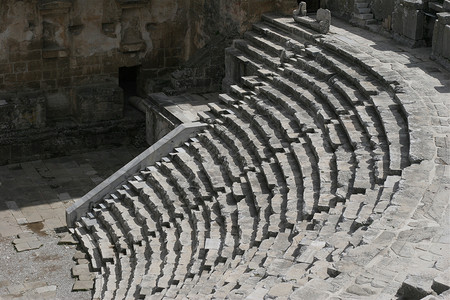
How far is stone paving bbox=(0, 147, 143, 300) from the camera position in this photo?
53.8 feet

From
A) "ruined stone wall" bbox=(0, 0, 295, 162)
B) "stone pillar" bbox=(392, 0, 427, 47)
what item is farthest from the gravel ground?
"stone pillar" bbox=(392, 0, 427, 47)

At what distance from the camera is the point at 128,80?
2444 centimetres

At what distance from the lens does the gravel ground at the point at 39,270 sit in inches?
635

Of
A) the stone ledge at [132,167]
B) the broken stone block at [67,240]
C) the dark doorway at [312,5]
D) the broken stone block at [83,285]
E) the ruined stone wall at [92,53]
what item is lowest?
the broken stone block at [83,285]

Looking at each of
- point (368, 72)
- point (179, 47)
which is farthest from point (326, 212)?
point (179, 47)

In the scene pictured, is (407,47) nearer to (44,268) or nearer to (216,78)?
(216,78)

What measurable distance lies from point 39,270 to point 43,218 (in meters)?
2.02

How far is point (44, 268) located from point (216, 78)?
22.1 ft

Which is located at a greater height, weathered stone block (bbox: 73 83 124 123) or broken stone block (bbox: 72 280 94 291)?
weathered stone block (bbox: 73 83 124 123)

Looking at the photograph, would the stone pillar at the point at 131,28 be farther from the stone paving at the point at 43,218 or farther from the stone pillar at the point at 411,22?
the stone pillar at the point at 411,22

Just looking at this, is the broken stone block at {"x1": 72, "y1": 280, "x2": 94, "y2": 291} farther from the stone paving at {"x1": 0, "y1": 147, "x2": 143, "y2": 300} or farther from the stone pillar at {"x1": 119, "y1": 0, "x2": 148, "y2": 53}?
the stone pillar at {"x1": 119, "y1": 0, "x2": 148, "y2": 53}

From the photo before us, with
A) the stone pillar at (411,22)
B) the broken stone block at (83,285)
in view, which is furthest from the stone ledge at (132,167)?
the stone pillar at (411,22)

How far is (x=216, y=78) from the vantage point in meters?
21.7

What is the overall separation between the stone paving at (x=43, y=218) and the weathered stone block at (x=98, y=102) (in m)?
0.84
